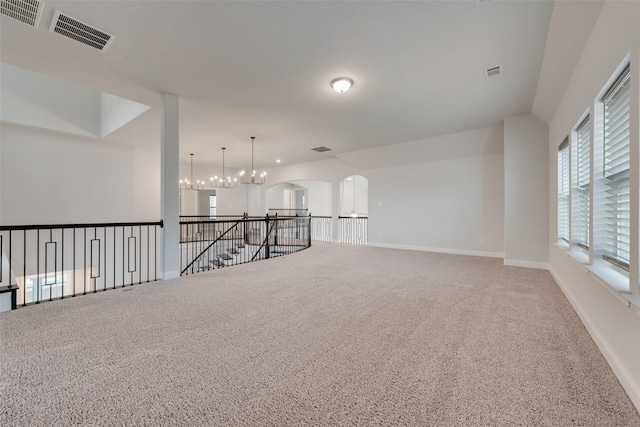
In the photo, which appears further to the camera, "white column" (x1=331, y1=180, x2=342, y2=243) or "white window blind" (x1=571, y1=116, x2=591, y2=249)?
"white column" (x1=331, y1=180, x2=342, y2=243)

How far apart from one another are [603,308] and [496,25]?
8.97 feet

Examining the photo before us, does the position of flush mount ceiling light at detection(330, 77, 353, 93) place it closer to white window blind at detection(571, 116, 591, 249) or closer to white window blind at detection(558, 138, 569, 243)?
white window blind at detection(571, 116, 591, 249)

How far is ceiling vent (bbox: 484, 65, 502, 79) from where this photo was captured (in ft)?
11.1

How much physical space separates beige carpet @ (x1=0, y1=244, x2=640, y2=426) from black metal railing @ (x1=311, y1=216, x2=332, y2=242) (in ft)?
20.0

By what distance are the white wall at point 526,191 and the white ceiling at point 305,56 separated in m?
0.42

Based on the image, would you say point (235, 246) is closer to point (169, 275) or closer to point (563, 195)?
point (169, 275)

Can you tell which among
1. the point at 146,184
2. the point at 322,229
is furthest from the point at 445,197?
the point at 146,184

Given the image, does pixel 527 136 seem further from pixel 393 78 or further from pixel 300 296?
pixel 300 296

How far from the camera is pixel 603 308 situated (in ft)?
7.00

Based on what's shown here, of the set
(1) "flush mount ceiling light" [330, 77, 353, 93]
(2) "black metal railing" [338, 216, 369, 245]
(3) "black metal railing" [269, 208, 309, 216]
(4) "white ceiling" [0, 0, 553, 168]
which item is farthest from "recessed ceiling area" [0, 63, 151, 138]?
(3) "black metal railing" [269, 208, 309, 216]

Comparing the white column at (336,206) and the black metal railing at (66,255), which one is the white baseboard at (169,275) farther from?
the white column at (336,206)

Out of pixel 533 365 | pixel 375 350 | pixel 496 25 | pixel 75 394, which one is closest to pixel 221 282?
pixel 75 394

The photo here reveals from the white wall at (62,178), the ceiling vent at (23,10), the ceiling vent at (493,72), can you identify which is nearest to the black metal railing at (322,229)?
the white wall at (62,178)

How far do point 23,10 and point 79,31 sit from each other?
1.26 feet
